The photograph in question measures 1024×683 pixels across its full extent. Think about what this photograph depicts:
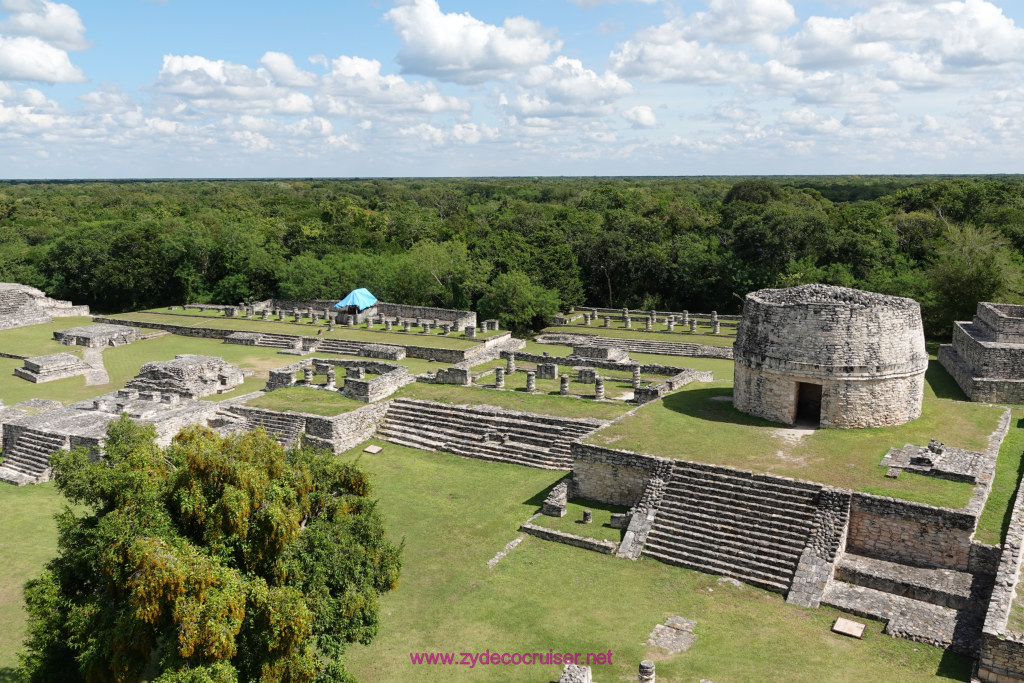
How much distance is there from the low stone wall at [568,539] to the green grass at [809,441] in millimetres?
2459

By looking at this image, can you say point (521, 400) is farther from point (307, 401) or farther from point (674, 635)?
point (674, 635)

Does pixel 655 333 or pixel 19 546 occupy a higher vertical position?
pixel 655 333

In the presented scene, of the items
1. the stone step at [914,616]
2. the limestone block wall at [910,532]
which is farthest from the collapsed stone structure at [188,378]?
the stone step at [914,616]

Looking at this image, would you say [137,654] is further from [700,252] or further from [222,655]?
[700,252]

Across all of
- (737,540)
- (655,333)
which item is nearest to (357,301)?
(655,333)

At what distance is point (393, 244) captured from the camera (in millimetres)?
52719

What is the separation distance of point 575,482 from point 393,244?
129ft

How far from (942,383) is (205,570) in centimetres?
2467

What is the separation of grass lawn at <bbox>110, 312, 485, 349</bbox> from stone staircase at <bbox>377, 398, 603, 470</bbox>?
9.42m

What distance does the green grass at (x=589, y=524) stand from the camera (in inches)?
562

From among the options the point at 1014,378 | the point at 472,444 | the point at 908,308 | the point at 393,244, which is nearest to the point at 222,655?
the point at 472,444

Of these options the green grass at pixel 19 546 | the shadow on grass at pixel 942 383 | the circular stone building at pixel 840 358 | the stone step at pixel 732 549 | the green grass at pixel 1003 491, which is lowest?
the green grass at pixel 19 546

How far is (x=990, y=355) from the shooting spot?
2219 centimetres

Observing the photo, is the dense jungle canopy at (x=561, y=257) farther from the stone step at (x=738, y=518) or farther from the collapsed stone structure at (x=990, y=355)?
the stone step at (x=738, y=518)
